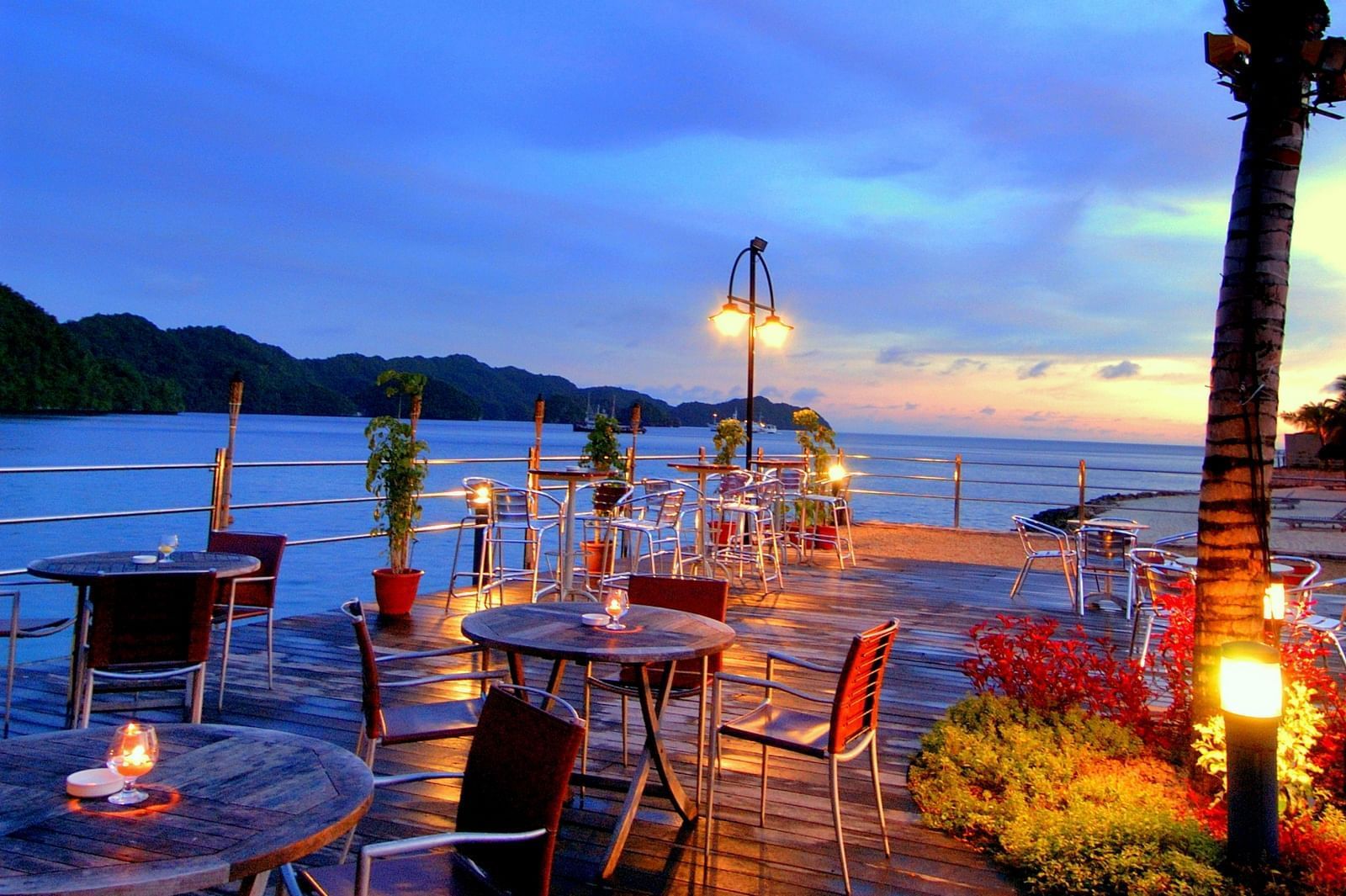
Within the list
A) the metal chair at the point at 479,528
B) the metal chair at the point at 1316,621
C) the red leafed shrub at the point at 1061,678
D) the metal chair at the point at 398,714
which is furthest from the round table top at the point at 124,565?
the metal chair at the point at 1316,621

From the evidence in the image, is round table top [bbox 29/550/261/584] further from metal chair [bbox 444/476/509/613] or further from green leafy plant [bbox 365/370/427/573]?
metal chair [bbox 444/476/509/613]

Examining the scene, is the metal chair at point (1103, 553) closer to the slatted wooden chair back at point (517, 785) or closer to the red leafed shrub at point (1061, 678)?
the red leafed shrub at point (1061, 678)

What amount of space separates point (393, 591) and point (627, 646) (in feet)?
13.9

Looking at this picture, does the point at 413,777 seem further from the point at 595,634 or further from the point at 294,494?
the point at 294,494

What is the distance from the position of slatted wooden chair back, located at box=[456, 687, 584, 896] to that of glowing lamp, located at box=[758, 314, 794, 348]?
8.73 metres

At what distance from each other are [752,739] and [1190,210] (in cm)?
585

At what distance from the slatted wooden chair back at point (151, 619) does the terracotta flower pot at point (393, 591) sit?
3.04 m

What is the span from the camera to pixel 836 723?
2.82 m

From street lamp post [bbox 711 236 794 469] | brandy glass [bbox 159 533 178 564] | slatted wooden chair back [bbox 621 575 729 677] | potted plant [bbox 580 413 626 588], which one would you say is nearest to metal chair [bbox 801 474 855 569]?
street lamp post [bbox 711 236 794 469]

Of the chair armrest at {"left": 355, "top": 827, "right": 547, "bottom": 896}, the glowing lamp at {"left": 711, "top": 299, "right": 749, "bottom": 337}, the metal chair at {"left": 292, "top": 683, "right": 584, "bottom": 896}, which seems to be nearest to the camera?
the chair armrest at {"left": 355, "top": 827, "right": 547, "bottom": 896}

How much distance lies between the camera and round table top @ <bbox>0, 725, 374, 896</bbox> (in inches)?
54.1

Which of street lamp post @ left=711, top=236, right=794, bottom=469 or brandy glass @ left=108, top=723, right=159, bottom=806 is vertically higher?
street lamp post @ left=711, top=236, right=794, bottom=469

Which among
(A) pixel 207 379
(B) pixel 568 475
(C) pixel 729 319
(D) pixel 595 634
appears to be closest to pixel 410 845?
(D) pixel 595 634

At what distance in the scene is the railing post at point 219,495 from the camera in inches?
258
